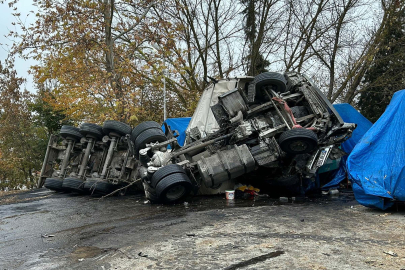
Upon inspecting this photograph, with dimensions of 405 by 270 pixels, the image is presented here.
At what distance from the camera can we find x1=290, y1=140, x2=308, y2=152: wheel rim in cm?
617

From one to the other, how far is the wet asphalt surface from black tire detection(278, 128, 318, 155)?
3.28ft

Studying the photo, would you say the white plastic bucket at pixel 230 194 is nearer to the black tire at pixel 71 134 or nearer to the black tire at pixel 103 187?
the black tire at pixel 103 187

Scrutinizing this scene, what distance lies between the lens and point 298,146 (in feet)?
20.5

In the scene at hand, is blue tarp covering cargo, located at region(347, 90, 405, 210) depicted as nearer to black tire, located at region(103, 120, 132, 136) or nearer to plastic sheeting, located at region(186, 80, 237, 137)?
plastic sheeting, located at region(186, 80, 237, 137)

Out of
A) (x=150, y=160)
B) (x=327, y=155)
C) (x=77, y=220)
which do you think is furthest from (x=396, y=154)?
(x=77, y=220)

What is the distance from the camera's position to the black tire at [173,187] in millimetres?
5848

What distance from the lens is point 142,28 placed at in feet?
47.0

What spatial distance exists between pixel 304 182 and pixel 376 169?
254cm

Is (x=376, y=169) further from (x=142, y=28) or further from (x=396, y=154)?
(x=142, y=28)

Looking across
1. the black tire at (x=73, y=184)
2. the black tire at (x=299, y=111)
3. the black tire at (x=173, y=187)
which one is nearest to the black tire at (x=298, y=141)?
the black tire at (x=299, y=111)

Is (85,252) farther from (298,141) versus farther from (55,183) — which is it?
(55,183)

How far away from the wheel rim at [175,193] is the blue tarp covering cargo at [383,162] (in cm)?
284

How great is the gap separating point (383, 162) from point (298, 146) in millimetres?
1589

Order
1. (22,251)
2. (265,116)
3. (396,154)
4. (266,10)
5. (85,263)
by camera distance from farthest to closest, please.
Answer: (266,10)
(265,116)
(396,154)
(22,251)
(85,263)
